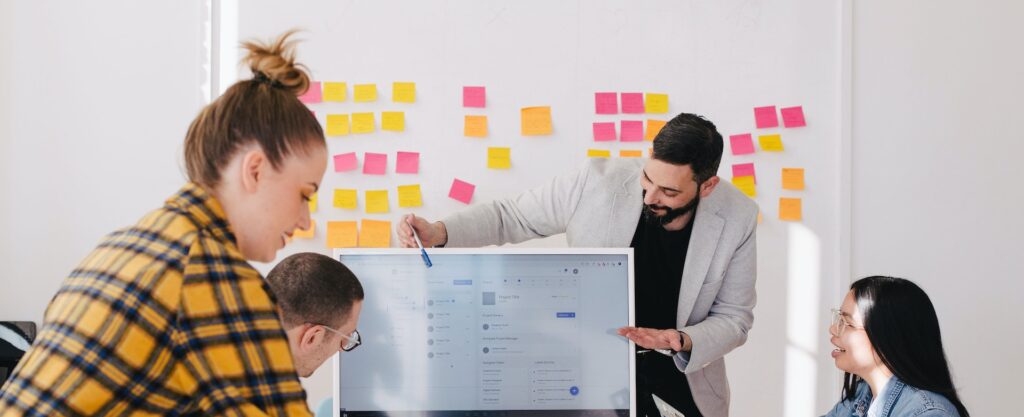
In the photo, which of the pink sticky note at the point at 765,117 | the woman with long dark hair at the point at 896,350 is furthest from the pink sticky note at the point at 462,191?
the woman with long dark hair at the point at 896,350

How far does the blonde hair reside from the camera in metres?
0.99

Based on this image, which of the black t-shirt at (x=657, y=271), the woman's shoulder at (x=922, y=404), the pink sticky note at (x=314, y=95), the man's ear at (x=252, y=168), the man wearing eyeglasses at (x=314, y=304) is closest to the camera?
the man's ear at (x=252, y=168)

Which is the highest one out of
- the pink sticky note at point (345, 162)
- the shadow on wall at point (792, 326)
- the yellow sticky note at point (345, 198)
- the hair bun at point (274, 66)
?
the hair bun at point (274, 66)

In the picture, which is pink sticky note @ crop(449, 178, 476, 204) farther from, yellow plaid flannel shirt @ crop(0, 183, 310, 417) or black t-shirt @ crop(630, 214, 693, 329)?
yellow plaid flannel shirt @ crop(0, 183, 310, 417)

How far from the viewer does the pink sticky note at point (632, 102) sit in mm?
2980

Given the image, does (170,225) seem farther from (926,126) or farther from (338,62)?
(926,126)

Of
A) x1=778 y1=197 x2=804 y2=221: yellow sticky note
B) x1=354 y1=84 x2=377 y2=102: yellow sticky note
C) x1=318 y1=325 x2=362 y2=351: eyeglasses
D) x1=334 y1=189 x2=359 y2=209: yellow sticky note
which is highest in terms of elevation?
x1=354 y1=84 x2=377 y2=102: yellow sticky note

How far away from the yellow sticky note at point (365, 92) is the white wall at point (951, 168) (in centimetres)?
163

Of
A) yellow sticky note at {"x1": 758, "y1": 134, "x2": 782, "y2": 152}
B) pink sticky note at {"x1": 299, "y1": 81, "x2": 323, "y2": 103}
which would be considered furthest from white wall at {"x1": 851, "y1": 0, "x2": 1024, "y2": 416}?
pink sticky note at {"x1": 299, "y1": 81, "x2": 323, "y2": 103}

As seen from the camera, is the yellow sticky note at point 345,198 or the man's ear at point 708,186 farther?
the yellow sticky note at point 345,198

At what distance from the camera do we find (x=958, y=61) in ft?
9.83

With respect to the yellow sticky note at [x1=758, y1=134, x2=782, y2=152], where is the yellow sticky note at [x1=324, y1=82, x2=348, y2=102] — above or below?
above

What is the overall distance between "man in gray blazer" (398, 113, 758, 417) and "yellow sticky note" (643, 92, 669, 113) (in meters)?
0.78

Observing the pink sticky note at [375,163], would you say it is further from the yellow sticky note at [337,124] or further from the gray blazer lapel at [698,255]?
the gray blazer lapel at [698,255]
